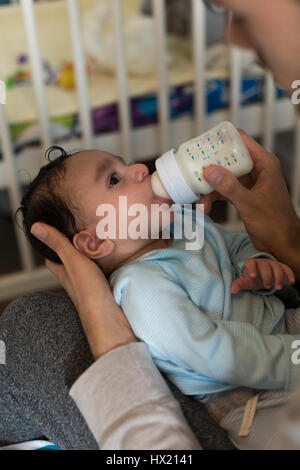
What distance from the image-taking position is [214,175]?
837mm

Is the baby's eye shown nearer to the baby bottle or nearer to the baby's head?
the baby's head

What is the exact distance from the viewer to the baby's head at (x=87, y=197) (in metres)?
0.95

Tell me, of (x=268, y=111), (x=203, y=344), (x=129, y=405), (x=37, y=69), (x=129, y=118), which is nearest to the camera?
(x=129, y=405)

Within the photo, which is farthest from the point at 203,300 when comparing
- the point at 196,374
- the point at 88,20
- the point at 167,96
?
the point at 88,20

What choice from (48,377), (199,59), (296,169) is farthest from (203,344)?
(296,169)

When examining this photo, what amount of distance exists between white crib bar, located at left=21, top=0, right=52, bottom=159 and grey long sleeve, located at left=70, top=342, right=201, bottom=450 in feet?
3.15

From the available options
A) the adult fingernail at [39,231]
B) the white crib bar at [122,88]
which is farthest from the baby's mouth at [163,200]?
the white crib bar at [122,88]

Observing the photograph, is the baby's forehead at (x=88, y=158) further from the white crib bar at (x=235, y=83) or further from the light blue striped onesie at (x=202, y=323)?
the white crib bar at (x=235, y=83)

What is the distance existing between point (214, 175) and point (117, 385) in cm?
35

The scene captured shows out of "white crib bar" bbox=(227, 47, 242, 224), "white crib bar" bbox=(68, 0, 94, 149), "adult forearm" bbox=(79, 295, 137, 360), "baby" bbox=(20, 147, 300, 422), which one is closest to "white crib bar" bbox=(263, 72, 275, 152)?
"white crib bar" bbox=(227, 47, 242, 224)

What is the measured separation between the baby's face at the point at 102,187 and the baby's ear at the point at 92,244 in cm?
2

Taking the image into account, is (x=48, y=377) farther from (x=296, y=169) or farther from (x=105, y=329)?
(x=296, y=169)

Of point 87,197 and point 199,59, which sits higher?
point 199,59

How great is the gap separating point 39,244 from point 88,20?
1.22 metres
